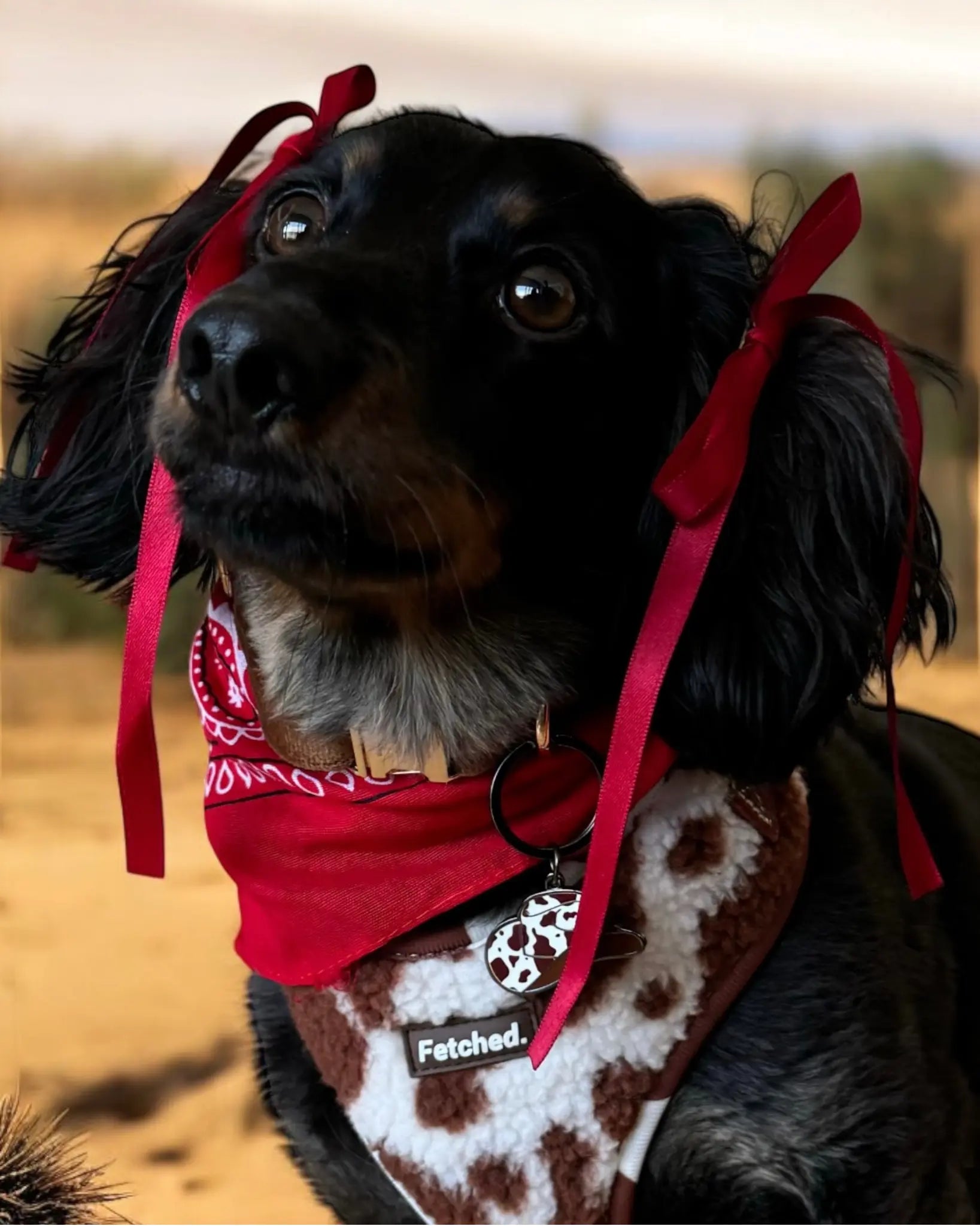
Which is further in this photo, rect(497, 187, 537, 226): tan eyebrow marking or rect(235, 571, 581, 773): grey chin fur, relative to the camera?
rect(235, 571, 581, 773): grey chin fur

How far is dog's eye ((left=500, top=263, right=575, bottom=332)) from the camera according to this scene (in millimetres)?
842

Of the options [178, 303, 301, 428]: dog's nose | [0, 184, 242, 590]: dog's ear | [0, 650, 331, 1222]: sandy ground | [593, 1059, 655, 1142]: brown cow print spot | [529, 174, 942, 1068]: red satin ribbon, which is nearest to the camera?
[178, 303, 301, 428]: dog's nose

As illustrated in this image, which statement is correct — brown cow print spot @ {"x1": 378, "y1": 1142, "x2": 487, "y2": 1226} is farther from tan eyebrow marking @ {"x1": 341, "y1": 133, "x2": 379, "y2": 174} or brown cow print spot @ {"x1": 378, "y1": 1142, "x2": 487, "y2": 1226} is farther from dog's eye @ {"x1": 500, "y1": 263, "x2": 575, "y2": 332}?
tan eyebrow marking @ {"x1": 341, "y1": 133, "x2": 379, "y2": 174}

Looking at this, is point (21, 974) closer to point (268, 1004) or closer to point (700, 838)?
point (268, 1004)

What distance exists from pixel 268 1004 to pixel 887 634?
61 cm

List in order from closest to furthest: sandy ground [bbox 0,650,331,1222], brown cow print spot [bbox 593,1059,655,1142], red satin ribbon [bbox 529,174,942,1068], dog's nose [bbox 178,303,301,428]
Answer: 1. dog's nose [bbox 178,303,301,428]
2. red satin ribbon [bbox 529,174,942,1068]
3. brown cow print spot [bbox 593,1059,655,1142]
4. sandy ground [bbox 0,650,331,1222]

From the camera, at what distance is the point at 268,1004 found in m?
1.12

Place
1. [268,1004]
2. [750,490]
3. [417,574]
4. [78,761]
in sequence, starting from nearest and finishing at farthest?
[417,574] < [750,490] < [268,1004] < [78,761]

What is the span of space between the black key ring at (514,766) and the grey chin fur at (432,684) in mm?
32

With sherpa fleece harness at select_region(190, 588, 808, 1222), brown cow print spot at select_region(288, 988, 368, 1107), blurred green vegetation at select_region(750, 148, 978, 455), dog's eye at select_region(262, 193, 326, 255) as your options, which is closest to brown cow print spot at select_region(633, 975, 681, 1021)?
sherpa fleece harness at select_region(190, 588, 808, 1222)

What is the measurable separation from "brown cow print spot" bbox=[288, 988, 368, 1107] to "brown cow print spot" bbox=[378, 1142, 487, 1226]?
0.18 ft

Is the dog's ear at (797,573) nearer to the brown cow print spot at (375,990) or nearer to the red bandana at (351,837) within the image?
the red bandana at (351,837)

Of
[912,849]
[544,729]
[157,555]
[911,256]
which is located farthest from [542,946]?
[911,256]

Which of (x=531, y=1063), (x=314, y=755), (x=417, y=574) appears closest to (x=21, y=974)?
(x=314, y=755)
